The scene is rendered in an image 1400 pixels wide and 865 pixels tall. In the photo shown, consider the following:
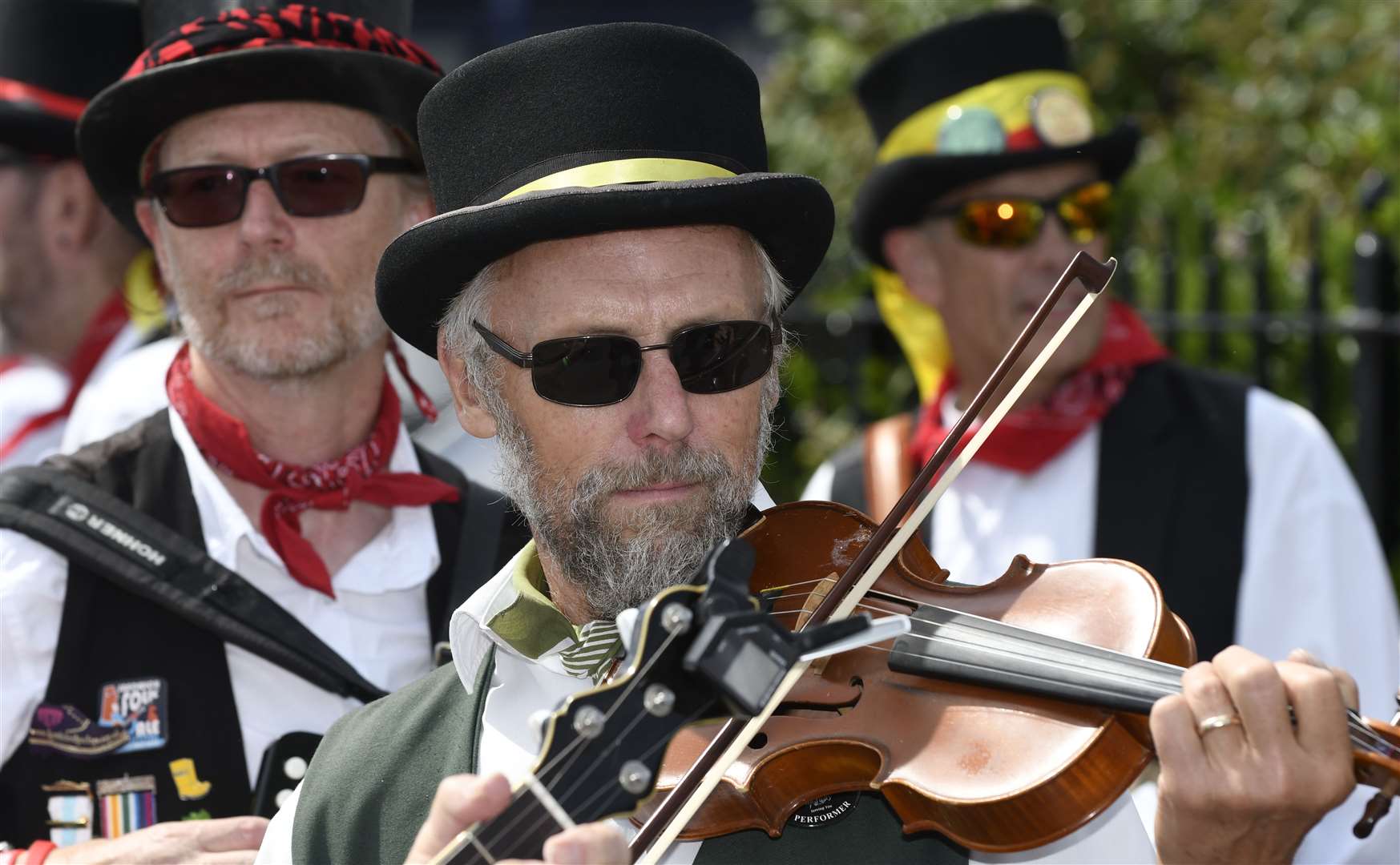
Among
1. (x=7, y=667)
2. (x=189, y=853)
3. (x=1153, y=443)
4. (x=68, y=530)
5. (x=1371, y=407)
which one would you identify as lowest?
(x=1371, y=407)

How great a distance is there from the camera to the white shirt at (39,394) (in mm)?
4207

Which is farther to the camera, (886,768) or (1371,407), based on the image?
(1371,407)

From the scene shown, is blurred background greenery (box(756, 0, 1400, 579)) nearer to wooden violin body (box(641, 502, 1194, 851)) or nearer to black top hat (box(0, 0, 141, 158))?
black top hat (box(0, 0, 141, 158))

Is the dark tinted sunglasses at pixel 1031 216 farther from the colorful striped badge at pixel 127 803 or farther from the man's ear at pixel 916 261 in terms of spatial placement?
the colorful striped badge at pixel 127 803

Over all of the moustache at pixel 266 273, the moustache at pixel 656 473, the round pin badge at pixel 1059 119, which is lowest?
the moustache at pixel 656 473

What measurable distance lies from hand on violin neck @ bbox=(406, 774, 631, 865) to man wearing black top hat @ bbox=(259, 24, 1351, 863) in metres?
0.50

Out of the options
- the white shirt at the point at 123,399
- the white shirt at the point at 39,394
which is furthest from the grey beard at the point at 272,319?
the white shirt at the point at 39,394

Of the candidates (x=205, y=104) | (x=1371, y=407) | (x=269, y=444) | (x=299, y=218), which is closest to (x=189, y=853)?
(x=269, y=444)

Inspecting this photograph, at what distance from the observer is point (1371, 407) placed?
4.34 m

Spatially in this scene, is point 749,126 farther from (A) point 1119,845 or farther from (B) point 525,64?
(A) point 1119,845

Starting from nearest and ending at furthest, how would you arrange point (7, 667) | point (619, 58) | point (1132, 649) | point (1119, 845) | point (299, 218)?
1. point (1132, 649)
2. point (1119, 845)
3. point (619, 58)
4. point (7, 667)
5. point (299, 218)

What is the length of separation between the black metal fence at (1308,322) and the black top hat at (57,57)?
123 inches

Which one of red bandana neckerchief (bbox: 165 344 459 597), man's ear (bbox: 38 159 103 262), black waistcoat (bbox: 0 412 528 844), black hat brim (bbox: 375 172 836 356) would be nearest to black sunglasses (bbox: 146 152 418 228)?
red bandana neckerchief (bbox: 165 344 459 597)

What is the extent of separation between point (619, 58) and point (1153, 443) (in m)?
2.04
